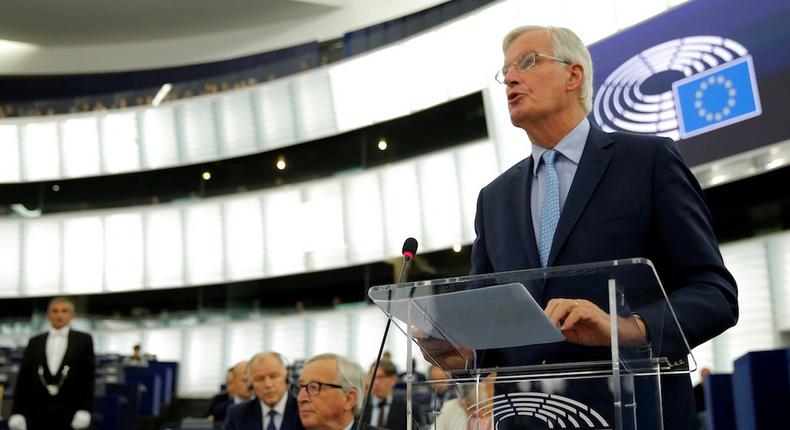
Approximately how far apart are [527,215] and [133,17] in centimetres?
1853

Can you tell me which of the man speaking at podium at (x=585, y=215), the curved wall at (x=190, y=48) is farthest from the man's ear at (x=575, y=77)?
the curved wall at (x=190, y=48)

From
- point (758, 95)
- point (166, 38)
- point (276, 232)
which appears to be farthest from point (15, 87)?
point (758, 95)

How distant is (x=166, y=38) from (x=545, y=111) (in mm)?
18905

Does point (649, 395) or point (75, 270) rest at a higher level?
point (75, 270)

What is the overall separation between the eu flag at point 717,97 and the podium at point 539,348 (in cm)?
711

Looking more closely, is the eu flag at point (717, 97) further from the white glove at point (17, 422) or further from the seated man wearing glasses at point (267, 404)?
the white glove at point (17, 422)

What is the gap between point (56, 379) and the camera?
6402mm

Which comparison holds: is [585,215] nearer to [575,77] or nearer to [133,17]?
[575,77]

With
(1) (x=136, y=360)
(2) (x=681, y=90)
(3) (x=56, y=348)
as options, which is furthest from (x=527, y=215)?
(1) (x=136, y=360)

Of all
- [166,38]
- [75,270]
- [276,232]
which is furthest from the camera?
[166,38]

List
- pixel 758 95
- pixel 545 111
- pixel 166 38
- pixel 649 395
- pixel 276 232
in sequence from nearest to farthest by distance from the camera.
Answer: pixel 649 395, pixel 545 111, pixel 758 95, pixel 276 232, pixel 166 38

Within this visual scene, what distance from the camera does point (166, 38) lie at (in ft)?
64.5

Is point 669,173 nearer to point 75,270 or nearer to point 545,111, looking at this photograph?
point 545,111

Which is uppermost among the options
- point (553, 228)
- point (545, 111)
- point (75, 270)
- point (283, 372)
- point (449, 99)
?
point (449, 99)
